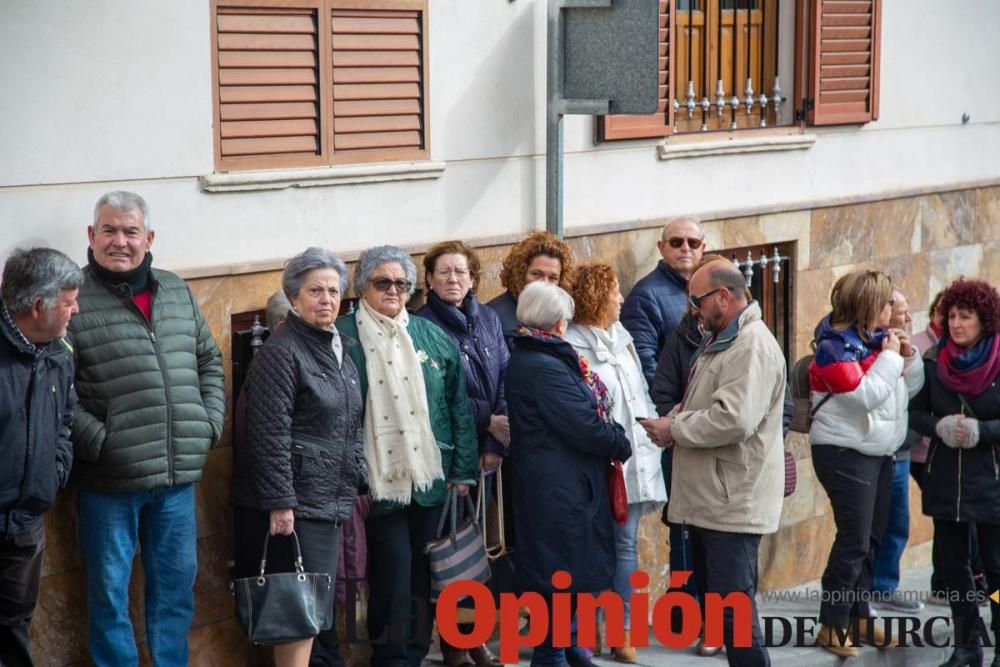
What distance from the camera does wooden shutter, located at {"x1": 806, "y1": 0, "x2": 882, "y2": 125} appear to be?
10.5 metres

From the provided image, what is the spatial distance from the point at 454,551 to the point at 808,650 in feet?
7.26

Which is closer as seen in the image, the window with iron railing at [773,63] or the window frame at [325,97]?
the window frame at [325,97]

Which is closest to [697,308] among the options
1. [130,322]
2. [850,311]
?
[850,311]

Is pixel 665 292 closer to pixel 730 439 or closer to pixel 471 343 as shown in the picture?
pixel 471 343

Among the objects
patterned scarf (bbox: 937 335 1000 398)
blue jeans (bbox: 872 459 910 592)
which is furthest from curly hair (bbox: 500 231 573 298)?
blue jeans (bbox: 872 459 910 592)

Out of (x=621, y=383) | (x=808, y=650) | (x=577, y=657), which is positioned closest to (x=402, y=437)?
(x=621, y=383)

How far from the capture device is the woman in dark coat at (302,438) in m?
6.86

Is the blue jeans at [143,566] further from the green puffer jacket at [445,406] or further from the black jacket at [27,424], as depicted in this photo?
the green puffer jacket at [445,406]

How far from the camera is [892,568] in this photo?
31.6ft

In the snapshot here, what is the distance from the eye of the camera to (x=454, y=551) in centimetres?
763

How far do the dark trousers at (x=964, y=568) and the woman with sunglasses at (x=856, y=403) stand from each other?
38cm

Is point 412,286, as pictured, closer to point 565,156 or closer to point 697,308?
point 697,308

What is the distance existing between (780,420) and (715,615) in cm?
106

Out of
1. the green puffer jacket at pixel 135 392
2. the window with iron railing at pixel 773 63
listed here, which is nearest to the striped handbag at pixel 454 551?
the green puffer jacket at pixel 135 392
